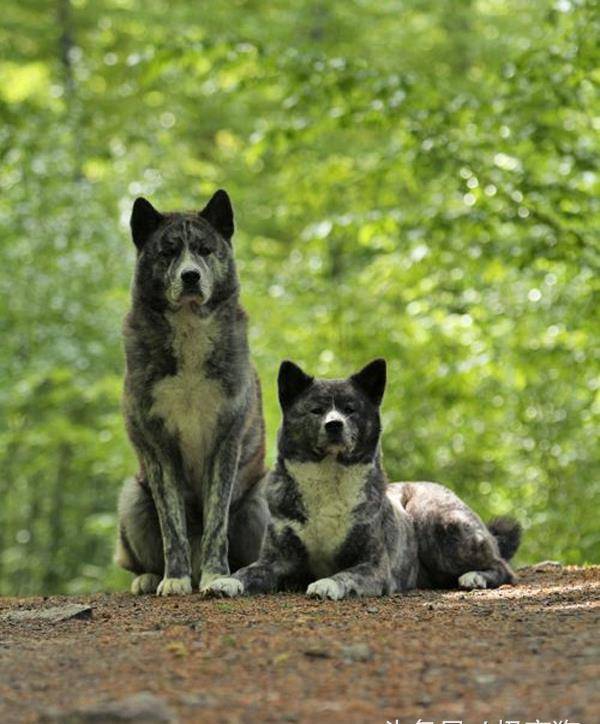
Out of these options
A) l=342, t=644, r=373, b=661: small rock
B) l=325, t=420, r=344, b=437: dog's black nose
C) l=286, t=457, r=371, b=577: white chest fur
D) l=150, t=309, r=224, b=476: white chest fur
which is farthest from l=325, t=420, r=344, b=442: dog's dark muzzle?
l=342, t=644, r=373, b=661: small rock

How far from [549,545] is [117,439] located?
4952 millimetres

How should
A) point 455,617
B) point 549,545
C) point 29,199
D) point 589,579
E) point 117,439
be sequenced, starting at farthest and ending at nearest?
point 29,199
point 117,439
point 549,545
point 589,579
point 455,617

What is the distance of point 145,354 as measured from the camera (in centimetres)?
737

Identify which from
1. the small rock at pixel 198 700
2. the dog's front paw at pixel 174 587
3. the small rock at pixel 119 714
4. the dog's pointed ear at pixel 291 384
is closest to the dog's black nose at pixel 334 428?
the dog's pointed ear at pixel 291 384

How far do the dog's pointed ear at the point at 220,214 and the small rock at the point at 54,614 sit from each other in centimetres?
255

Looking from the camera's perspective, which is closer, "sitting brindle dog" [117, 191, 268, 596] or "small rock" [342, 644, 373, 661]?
"small rock" [342, 644, 373, 661]

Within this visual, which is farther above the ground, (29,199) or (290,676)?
(29,199)

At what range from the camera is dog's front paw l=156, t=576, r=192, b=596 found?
7.20 metres

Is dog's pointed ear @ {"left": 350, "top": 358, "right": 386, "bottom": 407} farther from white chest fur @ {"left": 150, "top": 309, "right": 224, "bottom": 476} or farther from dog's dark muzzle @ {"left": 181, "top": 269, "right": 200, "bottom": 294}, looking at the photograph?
dog's dark muzzle @ {"left": 181, "top": 269, "right": 200, "bottom": 294}

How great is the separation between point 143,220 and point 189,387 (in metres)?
→ 1.10

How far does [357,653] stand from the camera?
446cm

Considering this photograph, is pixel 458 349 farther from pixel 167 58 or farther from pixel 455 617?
pixel 455 617

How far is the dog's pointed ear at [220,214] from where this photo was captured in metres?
7.53

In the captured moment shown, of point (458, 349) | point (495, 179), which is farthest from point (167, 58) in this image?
point (458, 349)
